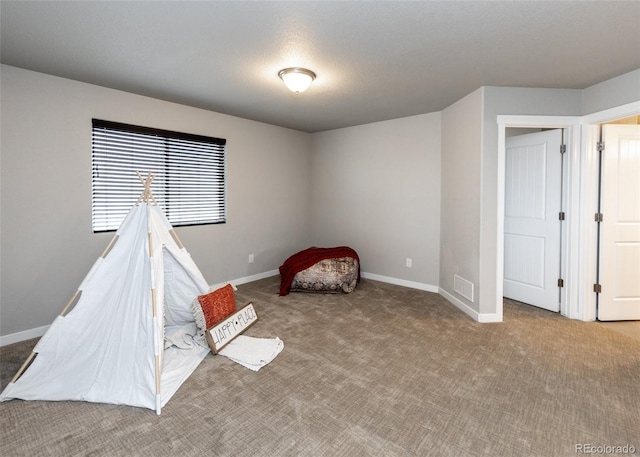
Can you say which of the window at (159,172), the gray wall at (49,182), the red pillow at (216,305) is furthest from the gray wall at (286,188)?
the red pillow at (216,305)

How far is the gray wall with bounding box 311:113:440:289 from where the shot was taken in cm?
462

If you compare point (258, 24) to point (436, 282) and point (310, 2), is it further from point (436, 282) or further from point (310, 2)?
point (436, 282)

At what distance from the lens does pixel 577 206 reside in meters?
3.55

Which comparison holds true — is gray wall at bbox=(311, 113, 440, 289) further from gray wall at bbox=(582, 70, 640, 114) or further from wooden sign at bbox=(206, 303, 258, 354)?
wooden sign at bbox=(206, 303, 258, 354)

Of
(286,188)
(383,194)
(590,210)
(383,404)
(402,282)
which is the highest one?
(286,188)

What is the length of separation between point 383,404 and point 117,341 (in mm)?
1840

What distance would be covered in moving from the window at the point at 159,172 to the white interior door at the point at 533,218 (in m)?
3.68

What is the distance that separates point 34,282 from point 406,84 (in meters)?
3.90

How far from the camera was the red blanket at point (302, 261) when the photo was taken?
448cm

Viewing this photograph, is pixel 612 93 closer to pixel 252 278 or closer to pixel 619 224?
pixel 619 224

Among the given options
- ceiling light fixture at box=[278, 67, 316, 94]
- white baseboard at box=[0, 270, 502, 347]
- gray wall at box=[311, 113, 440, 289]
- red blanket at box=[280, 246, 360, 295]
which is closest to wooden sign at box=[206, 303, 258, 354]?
red blanket at box=[280, 246, 360, 295]

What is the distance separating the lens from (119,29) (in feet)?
7.40

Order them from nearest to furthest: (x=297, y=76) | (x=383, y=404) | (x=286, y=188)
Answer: (x=383, y=404)
(x=297, y=76)
(x=286, y=188)

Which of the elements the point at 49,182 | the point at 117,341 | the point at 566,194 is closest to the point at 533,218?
the point at 566,194
